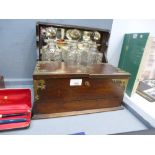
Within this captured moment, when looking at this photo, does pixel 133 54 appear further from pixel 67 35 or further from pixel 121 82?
pixel 67 35

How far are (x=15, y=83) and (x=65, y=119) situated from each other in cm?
54

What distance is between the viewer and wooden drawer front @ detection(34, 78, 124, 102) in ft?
2.35

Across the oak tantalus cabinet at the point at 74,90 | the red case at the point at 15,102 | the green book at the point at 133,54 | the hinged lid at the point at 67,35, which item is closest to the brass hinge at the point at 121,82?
the oak tantalus cabinet at the point at 74,90

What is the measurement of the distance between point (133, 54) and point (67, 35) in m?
0.45

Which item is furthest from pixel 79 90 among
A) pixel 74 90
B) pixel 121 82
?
pixel 121 82

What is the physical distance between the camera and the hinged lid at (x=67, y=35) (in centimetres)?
93

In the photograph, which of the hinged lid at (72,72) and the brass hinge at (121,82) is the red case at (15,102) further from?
the brass hinge at (121,82)

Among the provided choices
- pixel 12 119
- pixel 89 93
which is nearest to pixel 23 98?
pixel 12 119

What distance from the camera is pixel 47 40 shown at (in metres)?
0.95

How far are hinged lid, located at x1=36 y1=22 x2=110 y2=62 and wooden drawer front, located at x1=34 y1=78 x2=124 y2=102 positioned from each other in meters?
0.27

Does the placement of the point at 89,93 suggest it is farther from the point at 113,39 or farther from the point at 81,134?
the point at 113,39

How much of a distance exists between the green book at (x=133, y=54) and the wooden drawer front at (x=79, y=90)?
152 millimetres

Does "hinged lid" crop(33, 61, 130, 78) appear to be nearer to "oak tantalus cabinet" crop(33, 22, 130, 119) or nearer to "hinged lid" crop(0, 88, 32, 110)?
"oak tantalus cabinet" crop(33, 22, 130, 119)

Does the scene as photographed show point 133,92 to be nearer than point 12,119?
No
